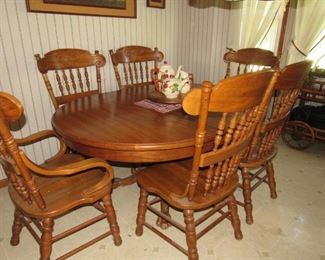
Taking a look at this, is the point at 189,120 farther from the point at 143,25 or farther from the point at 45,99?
the point at 143,25

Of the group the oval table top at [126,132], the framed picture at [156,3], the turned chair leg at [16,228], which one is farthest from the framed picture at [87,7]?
the turned chair leg at [16,228]

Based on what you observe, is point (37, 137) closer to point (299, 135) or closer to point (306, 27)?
point (299, 135)

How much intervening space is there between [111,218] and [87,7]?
179cm

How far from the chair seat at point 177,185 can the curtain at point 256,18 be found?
1823 millimetres

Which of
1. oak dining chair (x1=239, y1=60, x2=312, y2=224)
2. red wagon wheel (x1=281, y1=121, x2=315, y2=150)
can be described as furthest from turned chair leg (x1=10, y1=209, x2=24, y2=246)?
red wagon wheel (x1=281, y1=121, x2=315, y2=150)

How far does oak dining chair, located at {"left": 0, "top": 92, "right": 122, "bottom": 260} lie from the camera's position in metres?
1.01

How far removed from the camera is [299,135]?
2.88 meters

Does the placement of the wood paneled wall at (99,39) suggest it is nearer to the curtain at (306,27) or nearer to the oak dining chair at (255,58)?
the oak dining chair at (255,58)

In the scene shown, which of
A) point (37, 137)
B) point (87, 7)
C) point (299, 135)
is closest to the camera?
point (37, 137)

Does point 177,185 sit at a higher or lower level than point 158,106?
lower

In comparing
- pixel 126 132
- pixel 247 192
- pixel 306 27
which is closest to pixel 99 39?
pixel 126 132

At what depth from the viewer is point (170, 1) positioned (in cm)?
295

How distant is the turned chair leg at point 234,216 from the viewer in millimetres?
1559

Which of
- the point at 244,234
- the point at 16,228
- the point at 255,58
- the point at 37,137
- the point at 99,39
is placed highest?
the point at 99,39
